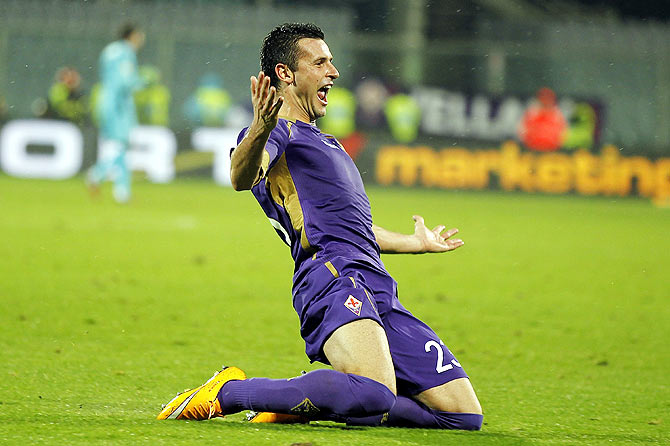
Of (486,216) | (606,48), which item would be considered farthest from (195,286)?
(606,48)

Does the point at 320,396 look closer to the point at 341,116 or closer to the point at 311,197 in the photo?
the point at 311,197

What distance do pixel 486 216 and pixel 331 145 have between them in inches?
481

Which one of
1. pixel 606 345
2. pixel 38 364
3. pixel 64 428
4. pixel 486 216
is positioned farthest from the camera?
pixel 486 216

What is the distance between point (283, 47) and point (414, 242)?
1.05 metres

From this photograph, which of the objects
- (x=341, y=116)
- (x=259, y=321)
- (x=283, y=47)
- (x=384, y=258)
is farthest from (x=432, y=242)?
(x=341, y=116)

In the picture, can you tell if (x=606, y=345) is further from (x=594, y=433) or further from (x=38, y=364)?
(x=38, y=364)

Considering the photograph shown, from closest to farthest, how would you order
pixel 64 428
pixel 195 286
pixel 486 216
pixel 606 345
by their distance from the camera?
pixel 64 428 → pixel 606 345 → pixel 195 286 → pixel 486 216

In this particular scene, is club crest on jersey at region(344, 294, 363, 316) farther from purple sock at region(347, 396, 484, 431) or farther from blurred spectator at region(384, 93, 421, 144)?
blurred spectator at region(384, 93, 421, 144)

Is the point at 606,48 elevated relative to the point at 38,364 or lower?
elevated

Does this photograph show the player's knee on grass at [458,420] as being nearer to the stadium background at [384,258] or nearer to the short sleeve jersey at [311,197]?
the stadium background at [384,258]

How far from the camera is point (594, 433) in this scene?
13.8ft

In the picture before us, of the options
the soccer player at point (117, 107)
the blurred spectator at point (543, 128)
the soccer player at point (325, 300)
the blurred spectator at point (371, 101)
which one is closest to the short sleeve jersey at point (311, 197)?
the soccer player at point (325, 300)

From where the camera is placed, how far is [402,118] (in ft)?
67.1

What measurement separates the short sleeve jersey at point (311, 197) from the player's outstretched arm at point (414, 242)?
0.33 m
